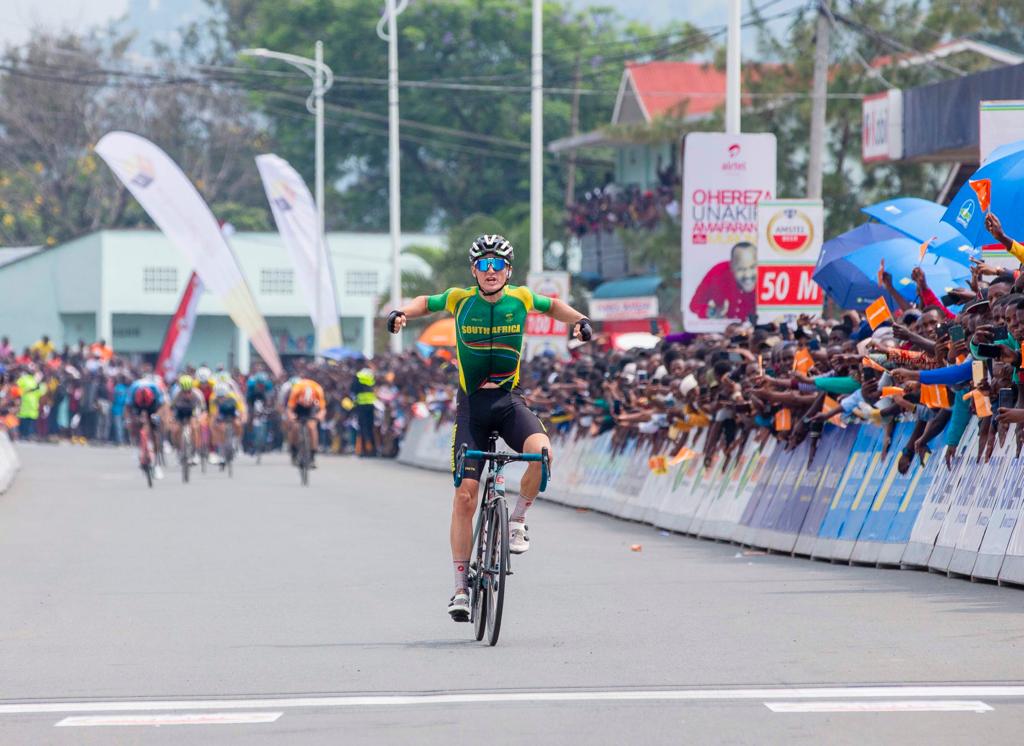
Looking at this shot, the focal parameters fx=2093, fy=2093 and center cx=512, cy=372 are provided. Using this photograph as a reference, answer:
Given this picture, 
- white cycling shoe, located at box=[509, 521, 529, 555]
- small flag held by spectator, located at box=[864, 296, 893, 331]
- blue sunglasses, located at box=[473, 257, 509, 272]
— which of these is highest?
blue sunglasses, located at box=[473, 257, 509, 272]

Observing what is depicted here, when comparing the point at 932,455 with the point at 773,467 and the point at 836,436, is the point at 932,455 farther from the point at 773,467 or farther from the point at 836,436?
the point at 773,467

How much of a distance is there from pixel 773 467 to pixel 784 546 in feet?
3.72

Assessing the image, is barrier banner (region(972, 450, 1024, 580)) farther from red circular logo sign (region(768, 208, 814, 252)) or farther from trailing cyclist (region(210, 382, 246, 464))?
trailing cyclist (region(210, 382, 246, 464))

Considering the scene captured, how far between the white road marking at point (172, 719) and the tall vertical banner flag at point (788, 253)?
12798mm

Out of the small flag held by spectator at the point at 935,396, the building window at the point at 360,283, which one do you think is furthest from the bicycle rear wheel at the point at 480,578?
the building window at the point at 360,283

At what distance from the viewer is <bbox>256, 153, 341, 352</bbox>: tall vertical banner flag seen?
51.4m

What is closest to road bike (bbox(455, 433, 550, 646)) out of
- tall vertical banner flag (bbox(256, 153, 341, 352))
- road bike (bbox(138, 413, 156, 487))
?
road bike (bbox(138, 413, 156, 487))

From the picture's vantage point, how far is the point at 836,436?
16.4 m

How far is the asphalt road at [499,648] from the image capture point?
7.97 m

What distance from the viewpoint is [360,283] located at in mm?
78375

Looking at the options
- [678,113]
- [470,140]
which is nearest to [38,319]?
[470,140]

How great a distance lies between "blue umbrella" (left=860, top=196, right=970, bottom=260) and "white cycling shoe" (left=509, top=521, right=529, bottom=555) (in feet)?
24.5

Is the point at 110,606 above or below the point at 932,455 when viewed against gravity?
below

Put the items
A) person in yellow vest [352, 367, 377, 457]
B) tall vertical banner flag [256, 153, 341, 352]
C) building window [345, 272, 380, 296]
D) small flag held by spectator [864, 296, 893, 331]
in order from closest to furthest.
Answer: small flag held by spectator [864, 296, 893, 331] → person in yellow vest [352, 367, 377, 457] → tall vertical banner flag [256, 153, 341, 352] → building window [345, 272, 380, 296]
